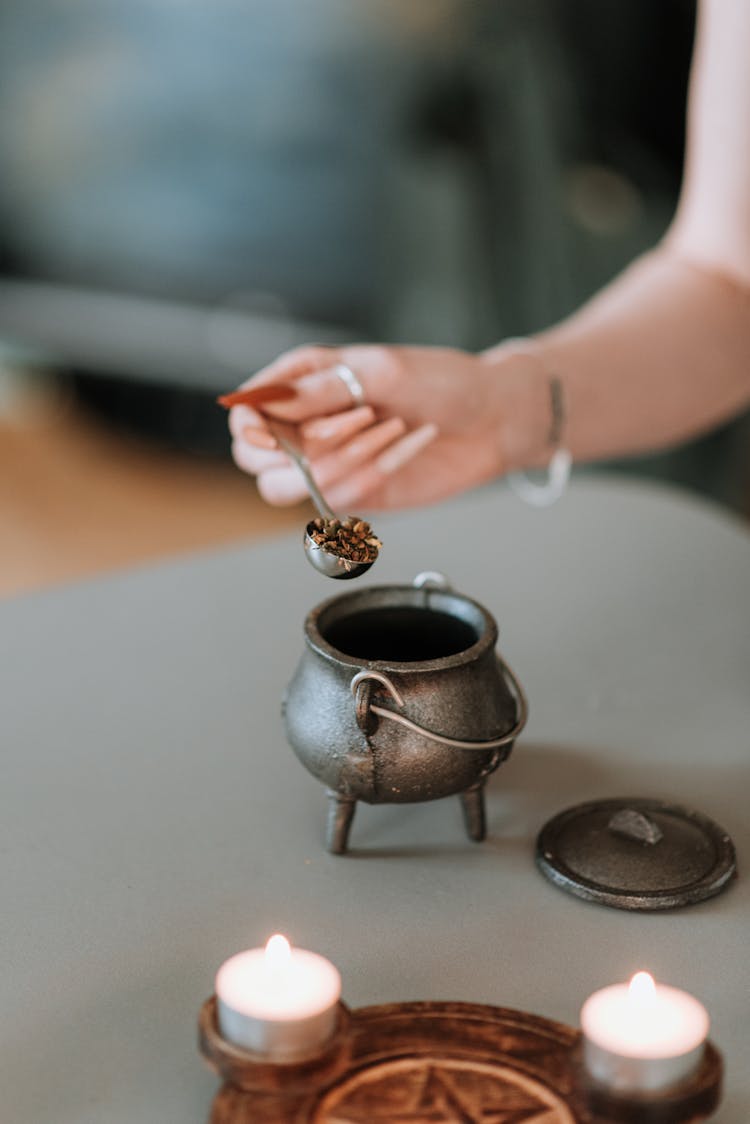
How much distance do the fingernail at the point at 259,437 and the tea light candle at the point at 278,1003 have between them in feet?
1.59

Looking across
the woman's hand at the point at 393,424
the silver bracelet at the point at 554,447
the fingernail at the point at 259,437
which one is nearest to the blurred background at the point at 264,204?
the silver bracelet at the point at 554,447

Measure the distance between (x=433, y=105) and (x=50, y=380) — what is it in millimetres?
1618

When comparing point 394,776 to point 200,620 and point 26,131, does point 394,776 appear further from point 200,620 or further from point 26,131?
point 26,131

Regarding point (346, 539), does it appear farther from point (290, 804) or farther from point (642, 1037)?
point (642, 1037)

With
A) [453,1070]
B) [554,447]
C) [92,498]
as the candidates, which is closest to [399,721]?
[453,1070]

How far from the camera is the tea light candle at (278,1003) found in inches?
24.9

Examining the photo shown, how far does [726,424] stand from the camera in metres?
2.54

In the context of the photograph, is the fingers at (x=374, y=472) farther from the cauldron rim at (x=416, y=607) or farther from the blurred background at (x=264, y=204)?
the blurred background at (x=264, y=204)

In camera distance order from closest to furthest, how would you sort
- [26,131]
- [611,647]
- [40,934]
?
1. [40,934]
2. [611,647]
3. [26,131]

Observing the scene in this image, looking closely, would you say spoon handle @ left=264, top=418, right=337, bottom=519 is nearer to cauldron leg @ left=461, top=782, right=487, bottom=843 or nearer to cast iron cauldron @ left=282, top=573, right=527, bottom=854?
cast iron cauldron @ left=282, top=573, right=527, bottom=854

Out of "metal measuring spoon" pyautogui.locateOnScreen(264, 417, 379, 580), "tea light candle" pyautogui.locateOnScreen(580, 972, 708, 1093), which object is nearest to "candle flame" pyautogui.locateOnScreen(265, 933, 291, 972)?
"tea light candle" pyautogui.locateOnScreen(580, 972, 708, 1093)

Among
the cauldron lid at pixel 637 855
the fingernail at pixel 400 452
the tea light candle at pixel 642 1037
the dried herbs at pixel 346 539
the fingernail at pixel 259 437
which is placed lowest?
the cauldron lid at pixel 637 855

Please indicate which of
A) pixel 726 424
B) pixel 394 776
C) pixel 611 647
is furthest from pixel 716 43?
pixel 726 424

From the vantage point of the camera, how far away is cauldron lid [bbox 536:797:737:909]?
0.81m
